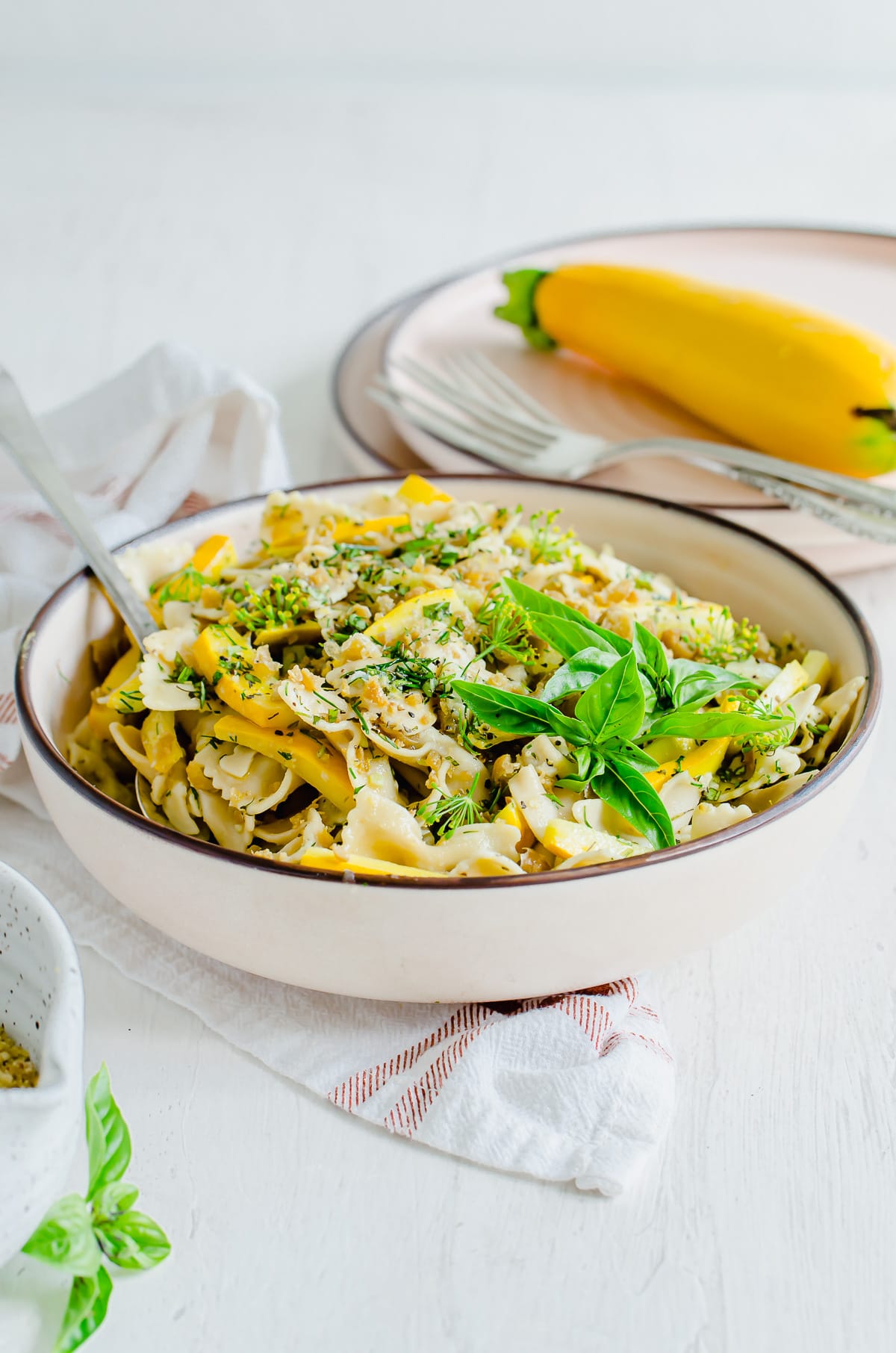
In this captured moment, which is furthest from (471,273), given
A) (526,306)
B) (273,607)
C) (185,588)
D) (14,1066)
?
(14,1066)

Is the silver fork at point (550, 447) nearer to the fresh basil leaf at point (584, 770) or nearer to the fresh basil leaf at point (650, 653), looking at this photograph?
the fresh basil leaf at point (650, 653)

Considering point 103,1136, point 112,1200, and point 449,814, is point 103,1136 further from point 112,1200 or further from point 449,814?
point 449,814

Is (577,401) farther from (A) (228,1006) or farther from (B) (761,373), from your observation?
(A) (228,1006)

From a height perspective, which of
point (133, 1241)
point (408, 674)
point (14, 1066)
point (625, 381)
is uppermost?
point (408, 674)

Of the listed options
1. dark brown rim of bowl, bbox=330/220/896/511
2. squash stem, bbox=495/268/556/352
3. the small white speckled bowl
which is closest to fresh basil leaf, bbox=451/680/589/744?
the small white speckled bowl

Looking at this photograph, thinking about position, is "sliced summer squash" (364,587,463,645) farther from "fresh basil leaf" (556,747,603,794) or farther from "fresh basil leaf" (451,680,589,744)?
"fresh basil leaf" (556,747,603,794)

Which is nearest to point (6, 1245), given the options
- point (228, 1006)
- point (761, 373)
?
point (228, 1006)
